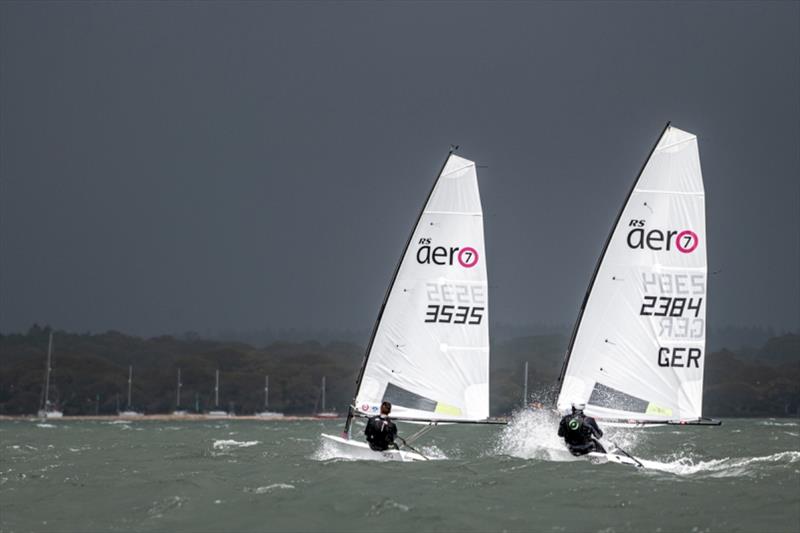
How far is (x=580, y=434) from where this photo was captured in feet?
89.7

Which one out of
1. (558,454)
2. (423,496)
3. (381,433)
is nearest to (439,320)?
(381,433)

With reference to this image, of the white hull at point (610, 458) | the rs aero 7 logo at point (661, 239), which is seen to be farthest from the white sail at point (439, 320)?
the white hull at point (610, 458)

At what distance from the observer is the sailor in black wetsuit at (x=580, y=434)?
2733 cm

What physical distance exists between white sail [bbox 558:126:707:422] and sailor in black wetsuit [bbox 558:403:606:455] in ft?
6.46

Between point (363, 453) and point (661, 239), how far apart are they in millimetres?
8276

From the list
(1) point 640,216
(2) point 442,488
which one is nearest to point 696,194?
(1) point 640,216

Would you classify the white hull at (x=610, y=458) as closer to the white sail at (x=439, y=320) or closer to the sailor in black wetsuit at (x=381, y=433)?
the white sail at (x=439, y=320)

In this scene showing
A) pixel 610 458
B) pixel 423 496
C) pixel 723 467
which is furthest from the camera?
pixel 723 467

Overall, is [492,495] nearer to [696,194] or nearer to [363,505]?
[363,505]

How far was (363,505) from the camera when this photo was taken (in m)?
20.8

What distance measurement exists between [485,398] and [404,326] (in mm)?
2607

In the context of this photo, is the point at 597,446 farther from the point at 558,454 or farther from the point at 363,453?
the point at 363,453

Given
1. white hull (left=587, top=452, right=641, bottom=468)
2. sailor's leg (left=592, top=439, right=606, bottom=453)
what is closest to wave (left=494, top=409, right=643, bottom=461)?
sailor's leg (left=592, top=439, right=606, bottom=453)

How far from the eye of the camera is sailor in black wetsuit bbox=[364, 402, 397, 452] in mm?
28438
